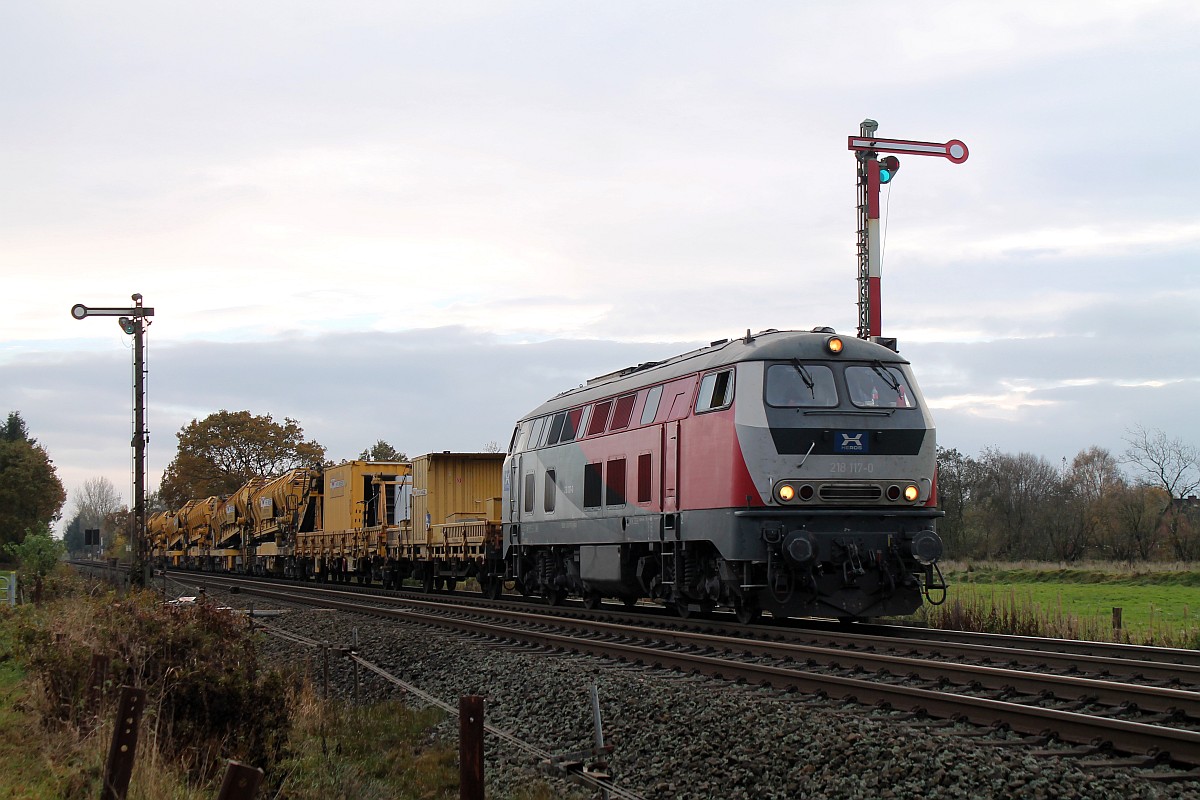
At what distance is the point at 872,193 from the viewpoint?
34969mm

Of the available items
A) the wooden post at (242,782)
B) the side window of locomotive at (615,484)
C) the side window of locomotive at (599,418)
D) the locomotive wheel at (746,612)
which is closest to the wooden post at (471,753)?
the wooden post at (242,782)

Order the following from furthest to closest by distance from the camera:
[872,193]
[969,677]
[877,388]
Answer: [872,193] → [877,388] → [969,677]

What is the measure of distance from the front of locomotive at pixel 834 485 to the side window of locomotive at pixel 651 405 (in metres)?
2.56

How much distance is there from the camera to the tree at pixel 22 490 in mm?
69688

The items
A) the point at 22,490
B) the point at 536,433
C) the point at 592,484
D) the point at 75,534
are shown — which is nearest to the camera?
the point at 592,484

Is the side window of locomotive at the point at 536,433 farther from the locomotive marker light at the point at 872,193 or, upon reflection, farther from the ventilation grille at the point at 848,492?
the locomotive marker light at the point at 872,193

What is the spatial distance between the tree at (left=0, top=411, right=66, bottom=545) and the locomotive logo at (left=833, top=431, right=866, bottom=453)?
64.7 metres

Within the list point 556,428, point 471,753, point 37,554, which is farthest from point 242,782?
point 37,554

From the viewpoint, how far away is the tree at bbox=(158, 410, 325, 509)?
7025 cm

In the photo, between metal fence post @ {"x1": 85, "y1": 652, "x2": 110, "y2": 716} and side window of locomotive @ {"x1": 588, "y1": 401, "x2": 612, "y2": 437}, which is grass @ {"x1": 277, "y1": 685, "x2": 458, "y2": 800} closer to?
metal fence post @ {"x1": 85, "y1": 652, "x2": 110, "y2": 716}

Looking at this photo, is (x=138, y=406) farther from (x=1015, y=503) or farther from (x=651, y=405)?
(x=1015, y=503)

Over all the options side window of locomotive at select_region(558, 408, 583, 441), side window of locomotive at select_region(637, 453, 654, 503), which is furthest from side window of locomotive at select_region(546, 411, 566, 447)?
side window of locomotive at select_region(637, 453, 654, 503)

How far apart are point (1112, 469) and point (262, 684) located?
7238 centimetres

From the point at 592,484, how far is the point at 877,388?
18.9 feet
